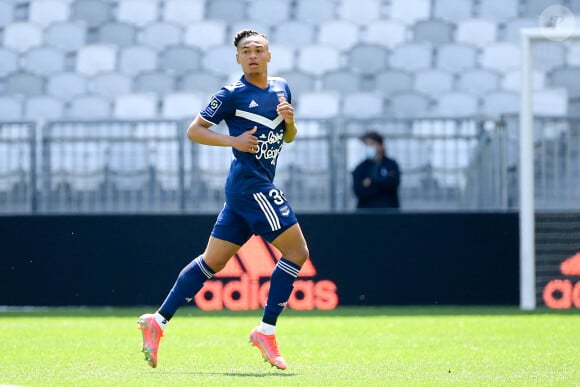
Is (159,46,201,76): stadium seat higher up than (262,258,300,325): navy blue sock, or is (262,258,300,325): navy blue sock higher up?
(159,46,201,76): stadium seat

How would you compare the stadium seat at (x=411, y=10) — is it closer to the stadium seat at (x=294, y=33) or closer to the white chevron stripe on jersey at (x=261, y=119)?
the stadium seat at (x=294, y=33)

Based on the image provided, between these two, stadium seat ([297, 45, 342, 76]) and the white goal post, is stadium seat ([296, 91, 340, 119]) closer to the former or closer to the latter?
stadium seat ([297, 45, 342, 76])

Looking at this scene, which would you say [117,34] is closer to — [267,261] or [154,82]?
[154,82]

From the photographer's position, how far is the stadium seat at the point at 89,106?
57.0 ft

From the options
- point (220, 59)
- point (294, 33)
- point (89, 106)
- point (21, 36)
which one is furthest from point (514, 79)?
point (21, 36)

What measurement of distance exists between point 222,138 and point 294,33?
12.0 m

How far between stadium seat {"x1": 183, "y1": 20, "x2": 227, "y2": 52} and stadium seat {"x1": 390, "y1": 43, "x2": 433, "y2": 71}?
278 cm

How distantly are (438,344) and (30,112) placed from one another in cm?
1063

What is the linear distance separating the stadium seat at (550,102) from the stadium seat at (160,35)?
598 centimetres

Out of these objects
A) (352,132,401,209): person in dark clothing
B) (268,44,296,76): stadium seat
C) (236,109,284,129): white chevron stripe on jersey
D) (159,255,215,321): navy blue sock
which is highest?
(268,44,296,76): stadium seat

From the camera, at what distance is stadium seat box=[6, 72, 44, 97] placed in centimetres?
1795

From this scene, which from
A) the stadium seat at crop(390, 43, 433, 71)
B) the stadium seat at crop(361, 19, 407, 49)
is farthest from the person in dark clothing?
the stadium seat at crop(361, 19, 407, 49)

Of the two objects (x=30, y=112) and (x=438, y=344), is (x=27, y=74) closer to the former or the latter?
(x=30, y=112)

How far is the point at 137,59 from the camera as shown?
18250mm
